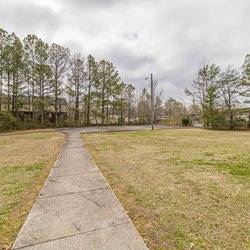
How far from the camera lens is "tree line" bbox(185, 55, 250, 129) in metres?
20.7

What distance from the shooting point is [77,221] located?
6.98ft

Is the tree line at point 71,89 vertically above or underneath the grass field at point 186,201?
above

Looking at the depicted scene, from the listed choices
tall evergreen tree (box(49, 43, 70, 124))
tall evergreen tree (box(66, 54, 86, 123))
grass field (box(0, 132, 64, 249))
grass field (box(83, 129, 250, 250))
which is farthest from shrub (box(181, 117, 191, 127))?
grass field (box(0, 132, 64, 249))

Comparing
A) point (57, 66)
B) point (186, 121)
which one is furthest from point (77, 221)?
point (186, 121)

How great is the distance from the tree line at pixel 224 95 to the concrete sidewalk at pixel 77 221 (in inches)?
919

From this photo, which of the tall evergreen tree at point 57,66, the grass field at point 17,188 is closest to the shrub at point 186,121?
the tall evergreen tree at point 57,66

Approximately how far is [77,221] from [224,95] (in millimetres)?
25306

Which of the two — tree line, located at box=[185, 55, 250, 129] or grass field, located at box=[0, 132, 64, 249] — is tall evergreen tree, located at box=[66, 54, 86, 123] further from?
grass field, located at box=[0, 132, 64, 249]

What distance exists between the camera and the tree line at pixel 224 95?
814 inches

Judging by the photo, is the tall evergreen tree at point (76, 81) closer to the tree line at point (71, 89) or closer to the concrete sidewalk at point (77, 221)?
the tree line at point (71, 89)

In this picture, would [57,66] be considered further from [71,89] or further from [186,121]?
[186,121]

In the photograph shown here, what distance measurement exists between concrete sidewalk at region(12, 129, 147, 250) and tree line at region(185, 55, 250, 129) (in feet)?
76.6

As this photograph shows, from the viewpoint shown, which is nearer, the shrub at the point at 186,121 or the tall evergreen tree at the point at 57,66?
the tall evergreen tree at the point at 57,66

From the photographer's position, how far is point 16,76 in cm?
2136
